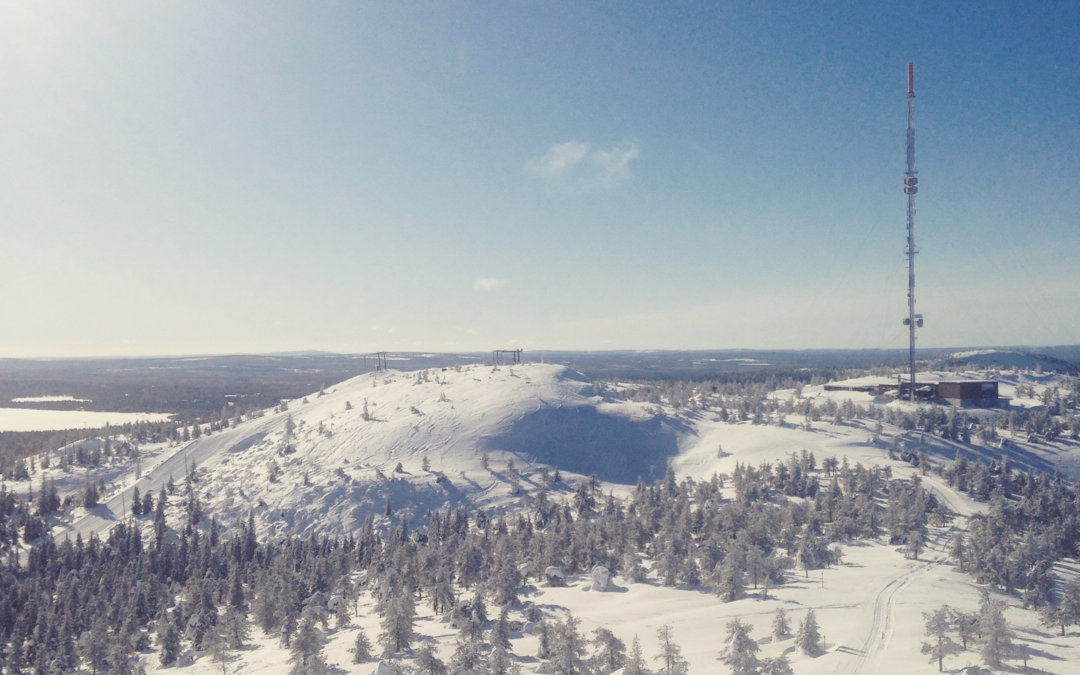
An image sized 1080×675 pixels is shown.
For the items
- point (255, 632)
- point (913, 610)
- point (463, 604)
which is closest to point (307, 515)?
point (255, 632)

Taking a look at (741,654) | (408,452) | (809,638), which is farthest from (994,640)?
(408,452)

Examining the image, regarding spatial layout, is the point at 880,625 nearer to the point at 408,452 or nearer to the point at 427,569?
the point at 427,569

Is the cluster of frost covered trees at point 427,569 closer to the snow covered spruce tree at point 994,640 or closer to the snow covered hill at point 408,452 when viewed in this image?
the snow covered hill at point 408,452

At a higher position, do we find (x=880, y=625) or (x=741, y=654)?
(x=741, y=654)

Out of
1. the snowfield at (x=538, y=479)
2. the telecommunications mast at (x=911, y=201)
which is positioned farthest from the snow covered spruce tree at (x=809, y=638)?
the telecommunications mast at (x=911, y=201)

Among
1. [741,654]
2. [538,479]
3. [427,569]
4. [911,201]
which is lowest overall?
[427,569]

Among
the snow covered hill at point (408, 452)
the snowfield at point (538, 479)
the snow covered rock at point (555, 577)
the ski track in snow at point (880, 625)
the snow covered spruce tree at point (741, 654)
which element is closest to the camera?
the snow covered spruce tree at point (741, 654)

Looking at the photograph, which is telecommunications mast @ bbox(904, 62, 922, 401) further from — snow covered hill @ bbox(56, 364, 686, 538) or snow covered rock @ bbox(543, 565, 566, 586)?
snow covered rock @ bbox(543, 565, 566, 586)

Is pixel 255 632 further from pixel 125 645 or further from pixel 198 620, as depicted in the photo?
pixel 125 645
